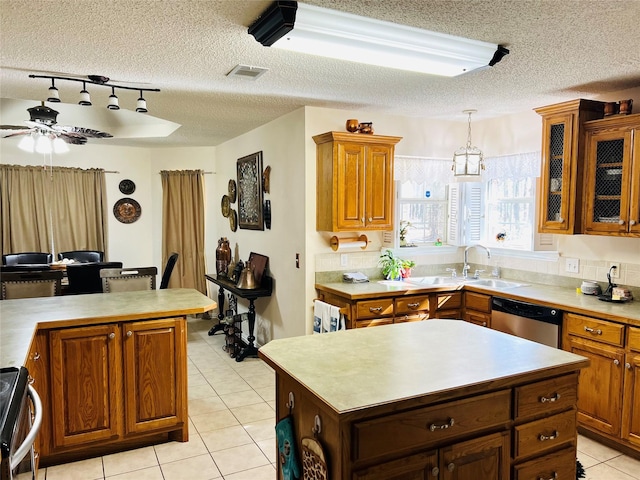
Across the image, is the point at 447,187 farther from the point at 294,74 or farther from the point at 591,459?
the point at 591,459

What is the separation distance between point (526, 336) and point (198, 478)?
2.57 m

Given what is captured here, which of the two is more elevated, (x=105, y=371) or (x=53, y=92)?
(x=53, y=92)

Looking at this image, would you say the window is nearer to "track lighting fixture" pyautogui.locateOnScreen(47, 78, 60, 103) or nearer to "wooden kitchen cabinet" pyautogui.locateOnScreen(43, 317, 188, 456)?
"wooden kitchen cabinet" pyautogui.locateOnScreen(43, 317, 188, 456)

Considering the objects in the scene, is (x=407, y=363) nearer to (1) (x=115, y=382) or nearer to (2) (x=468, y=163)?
(1) (x=115, y=382)

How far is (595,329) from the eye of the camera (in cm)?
311

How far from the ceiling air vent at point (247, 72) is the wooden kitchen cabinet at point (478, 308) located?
2.60 m

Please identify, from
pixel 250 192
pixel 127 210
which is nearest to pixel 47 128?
pixel 250 192

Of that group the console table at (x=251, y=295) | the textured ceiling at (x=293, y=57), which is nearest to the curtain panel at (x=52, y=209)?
the console table at (x=251, y=295)

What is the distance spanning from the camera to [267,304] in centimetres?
510

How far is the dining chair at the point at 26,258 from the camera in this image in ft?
18.5

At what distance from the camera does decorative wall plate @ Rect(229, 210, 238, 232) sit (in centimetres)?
607

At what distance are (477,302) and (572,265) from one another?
850mm

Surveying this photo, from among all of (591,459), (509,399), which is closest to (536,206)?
(591,459)

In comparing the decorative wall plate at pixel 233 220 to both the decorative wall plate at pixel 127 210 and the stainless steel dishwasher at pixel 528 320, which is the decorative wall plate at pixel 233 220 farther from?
the stainless steel dishwasher at pixel 528 320
